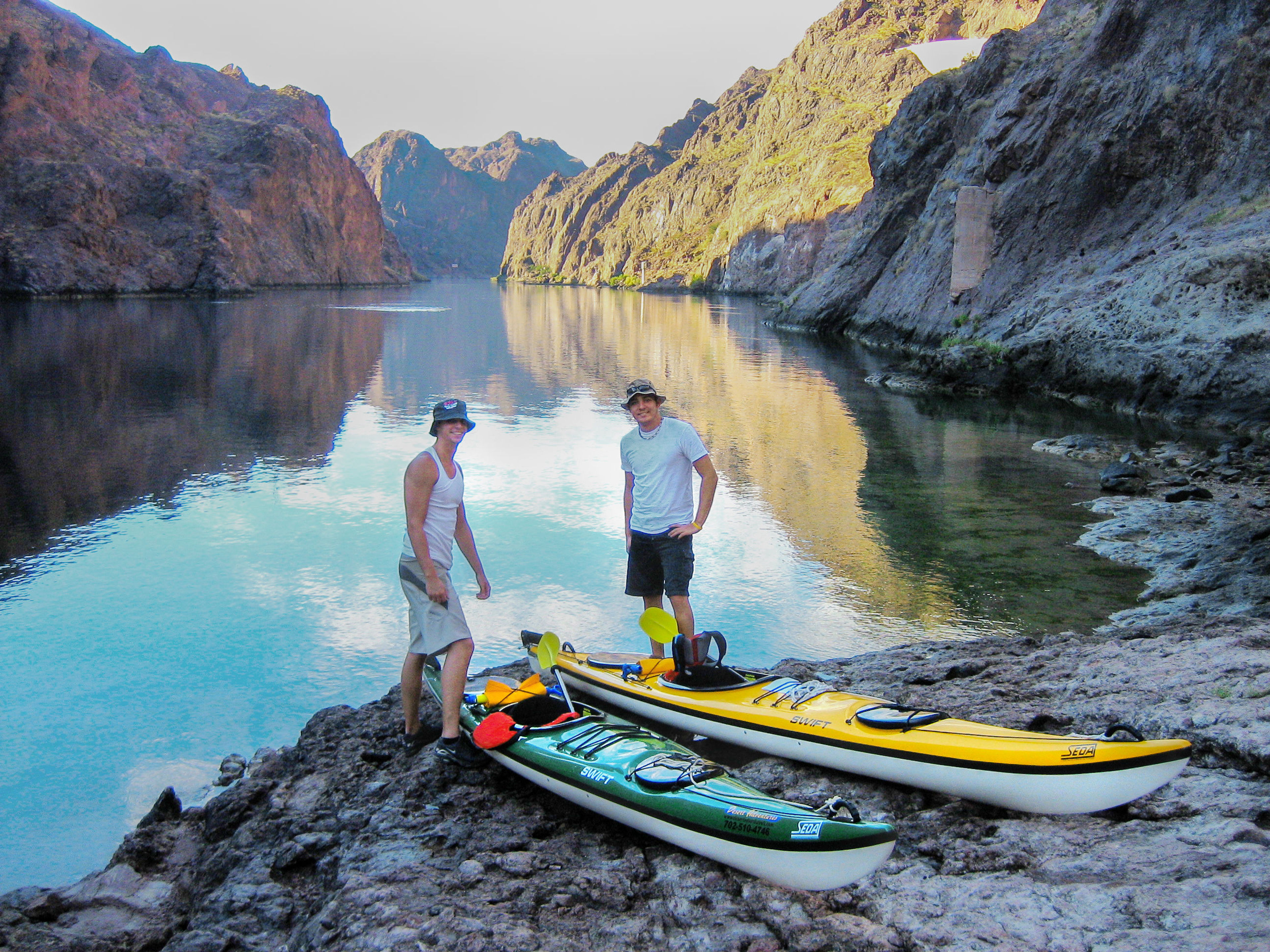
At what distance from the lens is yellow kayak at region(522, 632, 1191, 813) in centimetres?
346

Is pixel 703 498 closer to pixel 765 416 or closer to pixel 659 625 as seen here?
pixel 659 625

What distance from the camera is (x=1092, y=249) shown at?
72.2ft

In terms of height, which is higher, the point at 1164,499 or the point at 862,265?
the point at 862,265

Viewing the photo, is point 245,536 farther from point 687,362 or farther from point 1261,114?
point 1261,114

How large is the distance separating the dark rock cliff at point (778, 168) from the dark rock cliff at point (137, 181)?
41.2m

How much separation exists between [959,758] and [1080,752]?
45 cm

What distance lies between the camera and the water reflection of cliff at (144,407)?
428 inches

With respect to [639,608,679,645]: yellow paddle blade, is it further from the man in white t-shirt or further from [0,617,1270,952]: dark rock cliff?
[0,617,1270,952]: dark rock cliff

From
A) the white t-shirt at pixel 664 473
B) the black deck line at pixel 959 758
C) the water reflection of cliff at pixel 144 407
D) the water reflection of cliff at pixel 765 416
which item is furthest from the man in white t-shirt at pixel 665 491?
the water reflection of cliff at pixel 144 407

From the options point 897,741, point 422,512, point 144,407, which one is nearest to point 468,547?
point 422,512

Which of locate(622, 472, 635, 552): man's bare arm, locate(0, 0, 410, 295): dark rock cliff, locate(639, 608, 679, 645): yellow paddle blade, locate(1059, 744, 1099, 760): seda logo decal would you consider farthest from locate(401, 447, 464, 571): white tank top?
locate(0, 0, 410, 295): dark rock cliff

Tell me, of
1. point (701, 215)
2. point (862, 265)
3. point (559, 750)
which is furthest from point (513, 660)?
point (701, 215)

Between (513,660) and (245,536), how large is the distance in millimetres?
4365

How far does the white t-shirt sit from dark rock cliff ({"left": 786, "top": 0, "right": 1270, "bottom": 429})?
12.7 m
